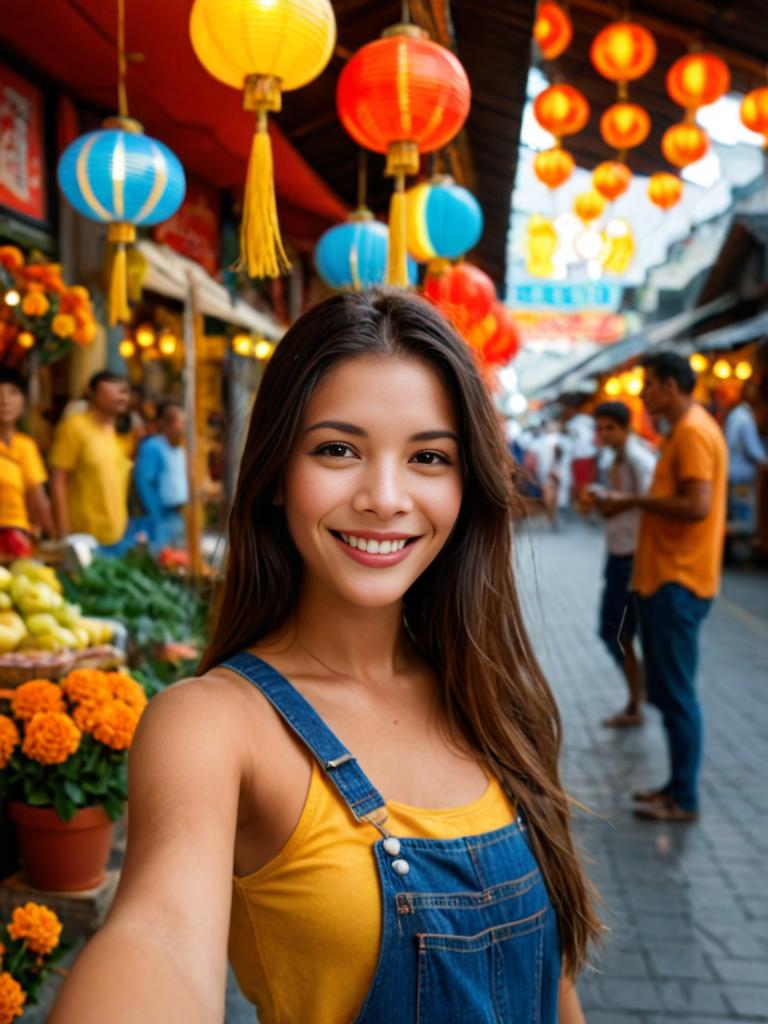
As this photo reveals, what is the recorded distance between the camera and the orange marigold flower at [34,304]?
15.6 feet

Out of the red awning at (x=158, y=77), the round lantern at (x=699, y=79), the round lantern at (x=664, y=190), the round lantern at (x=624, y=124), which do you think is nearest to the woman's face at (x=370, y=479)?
the red awning at (x=158, y=77)

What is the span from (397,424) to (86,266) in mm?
5530

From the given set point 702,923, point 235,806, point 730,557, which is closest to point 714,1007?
point 702,923

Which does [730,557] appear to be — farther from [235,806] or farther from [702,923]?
[235,806]

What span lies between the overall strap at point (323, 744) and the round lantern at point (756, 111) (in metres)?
6.60

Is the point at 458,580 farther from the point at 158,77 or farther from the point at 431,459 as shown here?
the point at 158,77

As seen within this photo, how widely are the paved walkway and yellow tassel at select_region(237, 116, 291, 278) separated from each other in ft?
3.28

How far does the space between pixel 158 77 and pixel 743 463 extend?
404 inches

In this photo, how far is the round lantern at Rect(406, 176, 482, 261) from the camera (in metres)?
→ 4.23

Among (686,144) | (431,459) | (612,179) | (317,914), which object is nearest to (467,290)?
(686,144)

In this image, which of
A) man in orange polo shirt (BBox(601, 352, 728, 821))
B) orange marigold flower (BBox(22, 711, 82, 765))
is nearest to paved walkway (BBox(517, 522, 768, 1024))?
man in orange polo shirt (BBox(601, 352, 728, 821))

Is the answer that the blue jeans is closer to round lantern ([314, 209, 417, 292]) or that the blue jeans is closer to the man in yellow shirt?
round lantern ([314, 209, 417, 292])

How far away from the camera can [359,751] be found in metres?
1.26

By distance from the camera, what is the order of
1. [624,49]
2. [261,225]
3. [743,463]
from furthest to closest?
[743,463]
[624,49]
[261,225]
